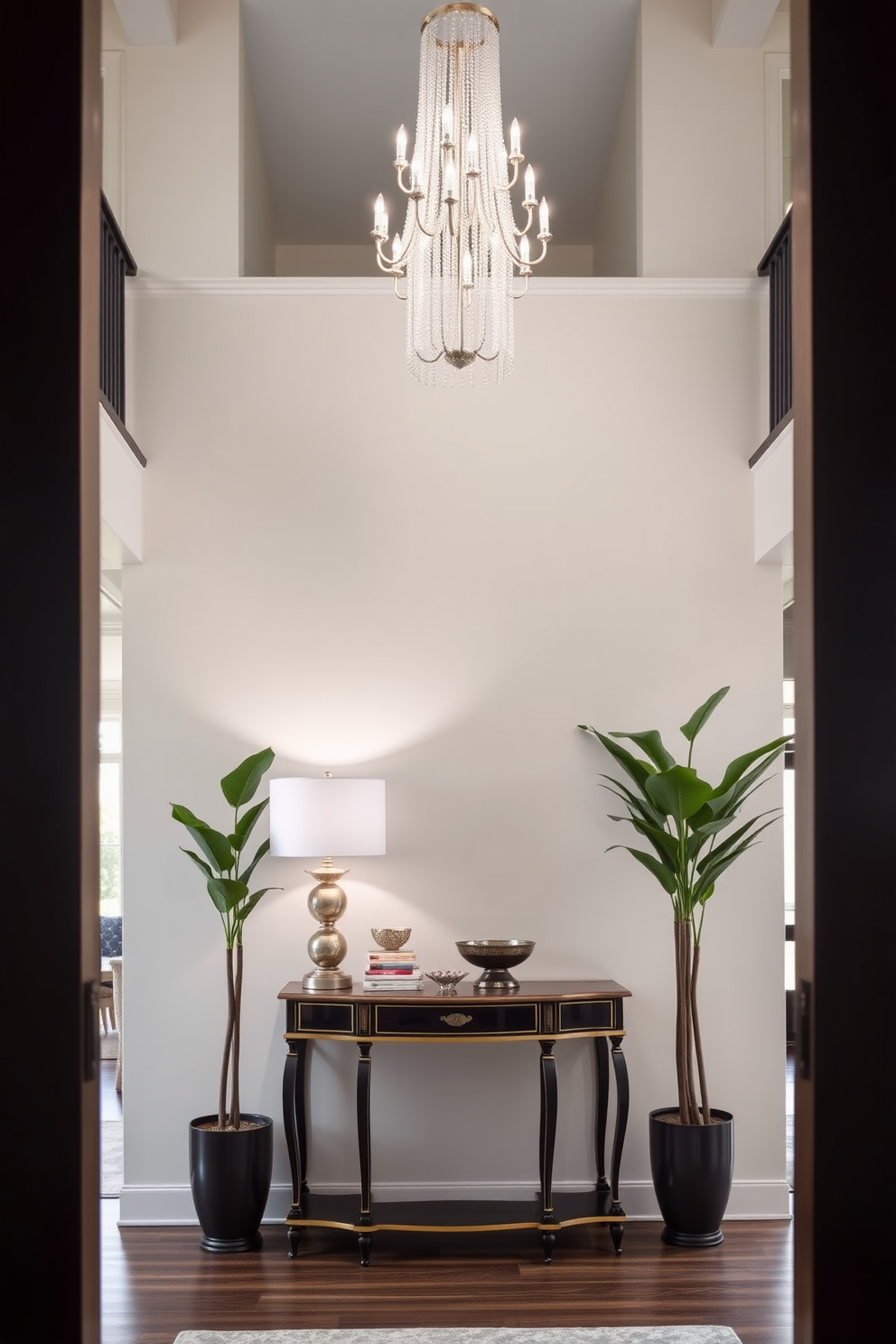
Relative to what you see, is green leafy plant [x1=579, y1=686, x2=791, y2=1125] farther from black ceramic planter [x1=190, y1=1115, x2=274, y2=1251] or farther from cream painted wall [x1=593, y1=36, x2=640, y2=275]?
cream painted wall [x1=593, y1=36, x2=640, y2=275]

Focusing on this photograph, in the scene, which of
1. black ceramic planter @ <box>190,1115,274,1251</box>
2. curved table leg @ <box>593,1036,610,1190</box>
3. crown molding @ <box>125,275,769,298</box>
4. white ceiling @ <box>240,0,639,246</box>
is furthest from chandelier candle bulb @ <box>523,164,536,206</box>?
black ceramic planter @ <box>190,1115,274,1251</box>

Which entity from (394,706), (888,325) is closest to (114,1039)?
(394,706)

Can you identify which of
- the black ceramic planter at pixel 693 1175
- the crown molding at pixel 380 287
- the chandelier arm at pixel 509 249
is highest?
the crown molding at pixel 380 287

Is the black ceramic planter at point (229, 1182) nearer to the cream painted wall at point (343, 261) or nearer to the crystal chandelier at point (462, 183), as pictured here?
the crystal chandelier at point (462, 183)

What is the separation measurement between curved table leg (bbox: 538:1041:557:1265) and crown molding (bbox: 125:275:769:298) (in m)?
2.97

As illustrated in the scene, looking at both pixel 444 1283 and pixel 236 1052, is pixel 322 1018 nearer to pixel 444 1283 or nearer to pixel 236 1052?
pixel 236 1052

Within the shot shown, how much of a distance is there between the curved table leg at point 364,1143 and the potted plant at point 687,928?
40.0 inches

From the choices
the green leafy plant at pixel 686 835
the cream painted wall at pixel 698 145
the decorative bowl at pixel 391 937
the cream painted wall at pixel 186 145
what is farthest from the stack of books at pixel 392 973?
the cream painted wall at pixel 698 145

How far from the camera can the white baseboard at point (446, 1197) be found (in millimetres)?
4852

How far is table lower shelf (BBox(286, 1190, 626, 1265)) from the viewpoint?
436 centimetres

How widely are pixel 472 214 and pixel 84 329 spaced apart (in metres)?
2.28

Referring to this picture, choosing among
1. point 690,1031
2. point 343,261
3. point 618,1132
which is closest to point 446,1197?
point 618,1132

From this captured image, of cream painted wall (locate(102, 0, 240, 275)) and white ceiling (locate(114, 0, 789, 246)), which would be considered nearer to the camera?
cream painted wall (locate(102, 0, 240, 275))

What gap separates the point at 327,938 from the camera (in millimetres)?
4680
